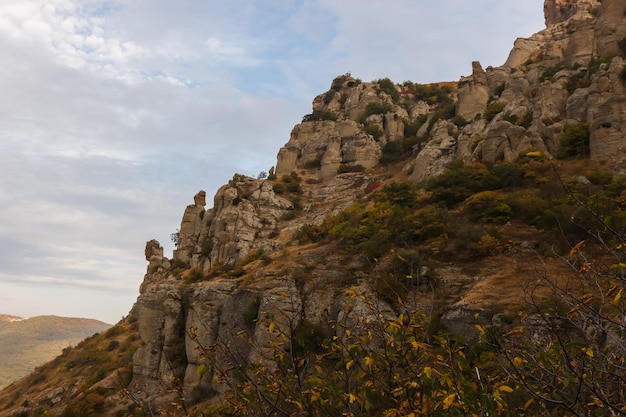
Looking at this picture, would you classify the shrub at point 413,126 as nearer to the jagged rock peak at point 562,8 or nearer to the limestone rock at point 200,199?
the limestone rock at point 200,199

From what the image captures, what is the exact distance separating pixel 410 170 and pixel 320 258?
22.3 meters

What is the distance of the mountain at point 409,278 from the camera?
4527 millimetres

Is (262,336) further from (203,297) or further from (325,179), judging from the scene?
(325,179)

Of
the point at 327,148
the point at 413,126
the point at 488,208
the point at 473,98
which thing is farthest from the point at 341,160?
the point at 488,208

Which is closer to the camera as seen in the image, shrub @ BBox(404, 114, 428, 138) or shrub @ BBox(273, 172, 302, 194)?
shrub @ BBox(273, 172, 302, 194)

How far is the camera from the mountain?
4527mm

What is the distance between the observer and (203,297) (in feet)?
83.7

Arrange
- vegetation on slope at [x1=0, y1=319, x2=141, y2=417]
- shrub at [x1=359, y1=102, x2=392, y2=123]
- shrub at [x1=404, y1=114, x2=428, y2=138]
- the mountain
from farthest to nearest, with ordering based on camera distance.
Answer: shrub at [x1=359, y1=102, x2=392, y2=123] < shrub at [x1=404, y1=114, x2=428, y2=138] < vegetation on slope at [x1=0, y1=319, x2=141, y2=417] < the mountain

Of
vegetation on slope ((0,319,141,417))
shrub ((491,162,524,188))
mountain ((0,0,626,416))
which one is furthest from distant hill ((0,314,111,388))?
shrub ((491,162,524,188))

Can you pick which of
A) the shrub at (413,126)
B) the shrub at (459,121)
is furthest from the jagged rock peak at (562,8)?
the shrub at (459,121)

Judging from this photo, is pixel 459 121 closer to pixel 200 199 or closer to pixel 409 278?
pixel 200 199

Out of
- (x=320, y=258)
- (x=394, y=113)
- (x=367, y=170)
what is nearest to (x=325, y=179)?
(x=367, y=170)

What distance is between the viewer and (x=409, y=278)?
38.0ft

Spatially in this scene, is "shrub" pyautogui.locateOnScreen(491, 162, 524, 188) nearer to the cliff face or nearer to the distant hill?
the cliff face
